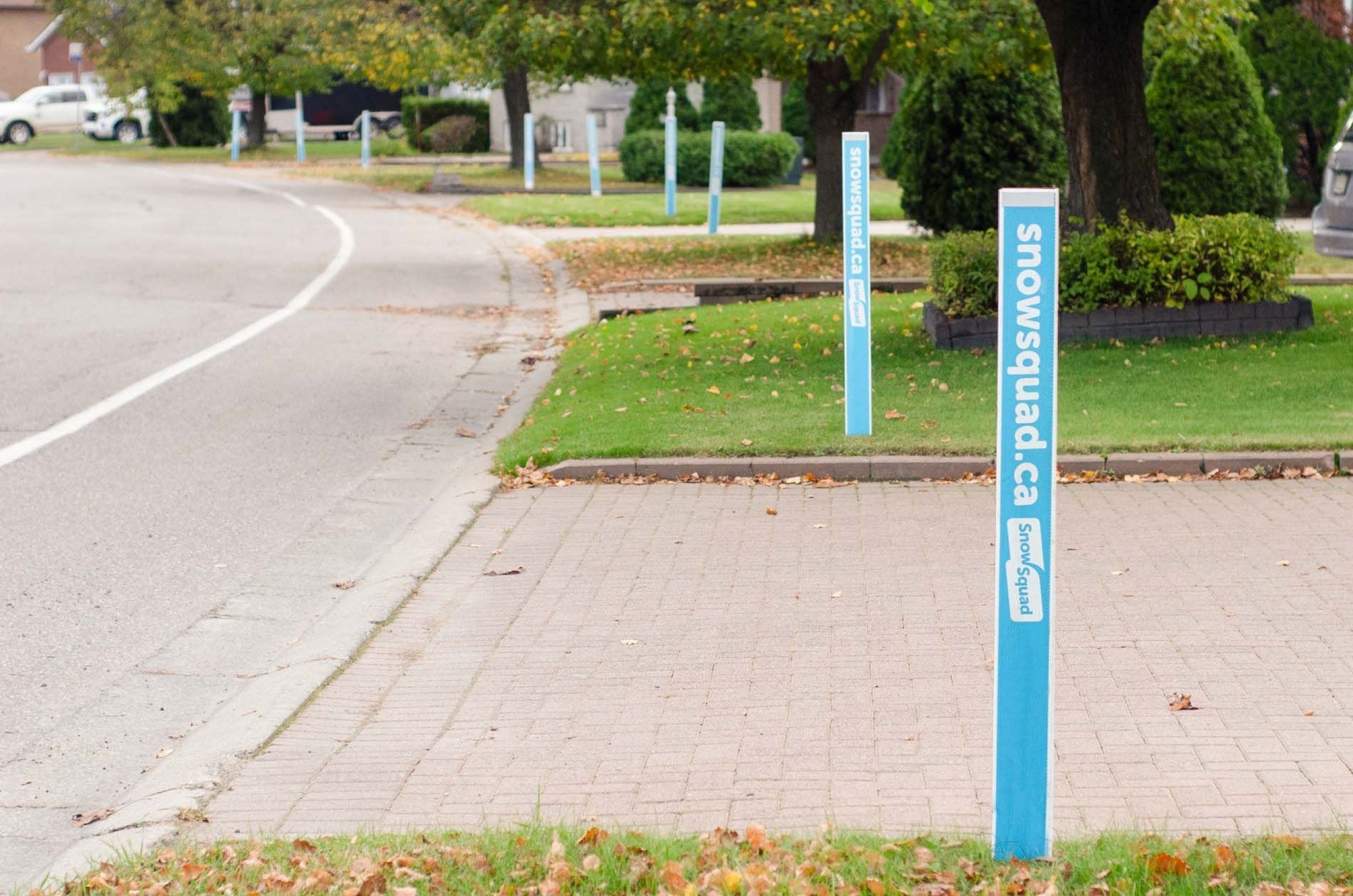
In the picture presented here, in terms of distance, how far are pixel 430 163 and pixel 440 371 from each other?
34.1 meters

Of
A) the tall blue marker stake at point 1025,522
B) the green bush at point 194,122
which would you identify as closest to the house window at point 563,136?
the green bush at point 194,122

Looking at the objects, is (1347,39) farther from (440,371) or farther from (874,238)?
(440,371)

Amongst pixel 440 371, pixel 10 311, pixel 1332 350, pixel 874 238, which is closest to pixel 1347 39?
pixel 874 238

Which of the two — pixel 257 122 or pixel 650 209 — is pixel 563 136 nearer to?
pixel 257 122

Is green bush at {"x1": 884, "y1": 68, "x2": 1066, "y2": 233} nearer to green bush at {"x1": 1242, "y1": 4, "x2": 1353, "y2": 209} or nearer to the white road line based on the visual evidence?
green bush at {"x1": 1242, "y1": 4, "x2": 1353, "y2": 209}

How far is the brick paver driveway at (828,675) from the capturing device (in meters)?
4.82

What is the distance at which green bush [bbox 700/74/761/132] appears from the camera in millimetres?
38281

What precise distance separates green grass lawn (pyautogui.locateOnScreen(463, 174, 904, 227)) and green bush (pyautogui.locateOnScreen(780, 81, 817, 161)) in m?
8.40

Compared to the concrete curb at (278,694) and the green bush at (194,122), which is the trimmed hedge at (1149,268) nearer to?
the concrete curb at (278,694)

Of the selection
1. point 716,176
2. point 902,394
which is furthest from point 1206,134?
point 902,394

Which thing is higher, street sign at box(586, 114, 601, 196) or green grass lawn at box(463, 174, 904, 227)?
street sign at box(586, 114, 601, 196)

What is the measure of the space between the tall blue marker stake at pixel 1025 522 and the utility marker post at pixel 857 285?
5.38 metres

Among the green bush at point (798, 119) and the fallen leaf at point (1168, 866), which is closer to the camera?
the fallen leaf at point (1168, 866)

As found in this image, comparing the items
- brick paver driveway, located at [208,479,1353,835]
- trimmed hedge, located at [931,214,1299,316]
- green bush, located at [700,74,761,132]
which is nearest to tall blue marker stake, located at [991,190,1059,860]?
brick paver driveway, located at [208,479,1353,835]
